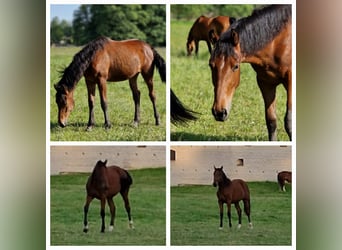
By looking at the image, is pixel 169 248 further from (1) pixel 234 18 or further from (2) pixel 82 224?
(1) pixel 234 18

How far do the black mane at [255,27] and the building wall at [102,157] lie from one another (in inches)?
26.0

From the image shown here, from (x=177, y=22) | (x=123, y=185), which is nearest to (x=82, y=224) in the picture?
Result: (x=123, y=185)

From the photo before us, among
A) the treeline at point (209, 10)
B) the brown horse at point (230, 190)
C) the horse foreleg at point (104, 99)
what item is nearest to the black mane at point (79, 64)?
the horse foreleg at point (104, 99)

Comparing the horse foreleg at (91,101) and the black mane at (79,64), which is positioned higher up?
the black mane at (79,64)

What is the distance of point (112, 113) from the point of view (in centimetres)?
527

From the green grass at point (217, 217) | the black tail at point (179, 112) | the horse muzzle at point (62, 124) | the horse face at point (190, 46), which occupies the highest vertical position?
the horse face at point (190, 46)

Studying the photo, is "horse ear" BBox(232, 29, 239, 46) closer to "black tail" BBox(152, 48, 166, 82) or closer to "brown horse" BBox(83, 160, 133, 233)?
"black tail" BBox(152, 48, 166, 82)

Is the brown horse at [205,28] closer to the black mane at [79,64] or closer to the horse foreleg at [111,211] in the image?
the black mane at [79,64]

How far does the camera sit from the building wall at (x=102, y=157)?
520 centimetres

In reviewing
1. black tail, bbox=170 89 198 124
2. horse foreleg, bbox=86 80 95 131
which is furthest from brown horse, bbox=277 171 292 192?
horse foreleg, bbox=86 80 95 131

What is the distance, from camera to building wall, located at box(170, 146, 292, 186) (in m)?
5.20

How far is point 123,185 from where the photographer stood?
5.21m

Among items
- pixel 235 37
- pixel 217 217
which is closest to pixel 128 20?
pixel 235 37

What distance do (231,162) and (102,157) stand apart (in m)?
0.71
